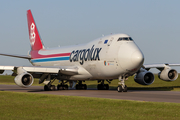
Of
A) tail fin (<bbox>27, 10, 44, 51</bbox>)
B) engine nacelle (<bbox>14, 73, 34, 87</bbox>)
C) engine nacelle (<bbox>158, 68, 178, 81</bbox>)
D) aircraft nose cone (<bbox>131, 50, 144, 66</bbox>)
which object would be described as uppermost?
tail fin (<bbox>27, 10, 44, 51</bbox>)

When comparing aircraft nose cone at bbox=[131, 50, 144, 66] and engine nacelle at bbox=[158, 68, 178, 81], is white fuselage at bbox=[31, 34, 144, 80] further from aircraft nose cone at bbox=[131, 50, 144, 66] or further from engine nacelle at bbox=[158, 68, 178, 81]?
engine nacelle at bbox=[158, 68, 178, 81]

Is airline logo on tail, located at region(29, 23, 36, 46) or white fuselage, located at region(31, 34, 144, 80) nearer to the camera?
white fuselage, located at region(31, 34, 144, 80)

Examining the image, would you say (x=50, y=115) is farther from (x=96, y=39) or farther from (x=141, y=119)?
(x=96, y=39)

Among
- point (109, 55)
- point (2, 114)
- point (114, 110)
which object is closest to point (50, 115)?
point (2, 114)

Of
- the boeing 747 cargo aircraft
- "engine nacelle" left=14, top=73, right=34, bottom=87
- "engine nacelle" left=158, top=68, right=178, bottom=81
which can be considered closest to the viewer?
the boeing 747 cargo aircraft

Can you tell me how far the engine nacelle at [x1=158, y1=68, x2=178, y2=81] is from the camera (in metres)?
30.3

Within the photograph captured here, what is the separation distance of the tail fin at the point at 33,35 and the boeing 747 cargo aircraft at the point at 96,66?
4.41 m

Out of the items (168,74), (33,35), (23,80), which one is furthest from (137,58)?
(33,35)

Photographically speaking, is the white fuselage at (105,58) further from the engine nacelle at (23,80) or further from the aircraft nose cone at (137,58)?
the engine nacelle at (23,80)

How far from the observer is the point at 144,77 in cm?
2956

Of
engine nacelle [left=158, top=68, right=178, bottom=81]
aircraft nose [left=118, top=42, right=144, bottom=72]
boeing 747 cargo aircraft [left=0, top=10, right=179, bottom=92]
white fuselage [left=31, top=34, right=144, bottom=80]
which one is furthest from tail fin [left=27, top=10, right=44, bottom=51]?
aircraft nose [left=118, top=42, right=144, bottom=72]

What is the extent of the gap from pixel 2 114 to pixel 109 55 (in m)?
14.7

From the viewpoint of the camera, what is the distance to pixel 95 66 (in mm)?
26875

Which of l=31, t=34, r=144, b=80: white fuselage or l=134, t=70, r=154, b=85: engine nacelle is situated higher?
l=31, t=34, r=144, b=80: white fuselage
